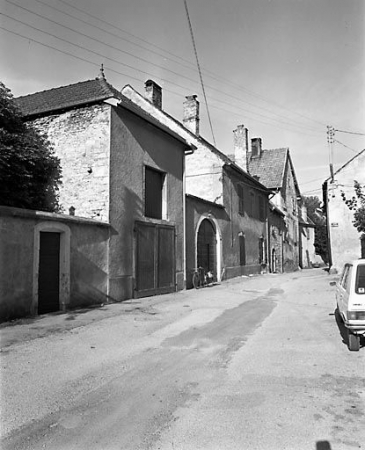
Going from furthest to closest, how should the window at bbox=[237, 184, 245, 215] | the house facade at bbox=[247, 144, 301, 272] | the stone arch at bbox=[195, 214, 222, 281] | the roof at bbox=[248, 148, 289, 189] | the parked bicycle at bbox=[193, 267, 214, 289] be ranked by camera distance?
the house facade at bbox=[247, 144, 301, 272], the roof at bbox=[248, 148, 289, 189], the window at bbox=[237, 184, 245, 215], the stone arch at bbox=[195, 214, 222, 281], the parked bicycle at bbox=[193, 267, 214, 289]

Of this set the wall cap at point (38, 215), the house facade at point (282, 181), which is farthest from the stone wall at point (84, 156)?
the house facade at point (282, 181)

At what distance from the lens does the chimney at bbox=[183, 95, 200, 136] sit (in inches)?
834

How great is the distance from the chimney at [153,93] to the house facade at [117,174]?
732cm

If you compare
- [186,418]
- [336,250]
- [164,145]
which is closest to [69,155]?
[164,145]

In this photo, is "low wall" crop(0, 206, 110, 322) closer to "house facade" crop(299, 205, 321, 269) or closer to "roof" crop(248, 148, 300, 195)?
"roof" crop(248, 148, 300, 195)

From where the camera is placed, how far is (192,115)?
69.9 ft

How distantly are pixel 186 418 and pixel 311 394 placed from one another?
58.6 inches

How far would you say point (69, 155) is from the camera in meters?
11.7

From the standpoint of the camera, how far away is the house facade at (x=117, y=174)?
11.0 meters

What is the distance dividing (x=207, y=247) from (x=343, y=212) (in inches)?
337

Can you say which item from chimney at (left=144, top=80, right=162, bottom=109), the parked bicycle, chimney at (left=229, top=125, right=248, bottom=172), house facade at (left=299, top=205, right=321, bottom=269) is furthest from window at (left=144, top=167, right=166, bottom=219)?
house facade at (left=299, top=205, right=321, bottom=269)

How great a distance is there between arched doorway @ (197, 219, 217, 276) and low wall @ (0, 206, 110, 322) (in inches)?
280

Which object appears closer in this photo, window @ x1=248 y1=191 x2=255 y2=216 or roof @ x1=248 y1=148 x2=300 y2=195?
window @ x1=248 y1=191 x2=255 y2=216

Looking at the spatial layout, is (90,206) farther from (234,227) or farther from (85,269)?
(234,227)
